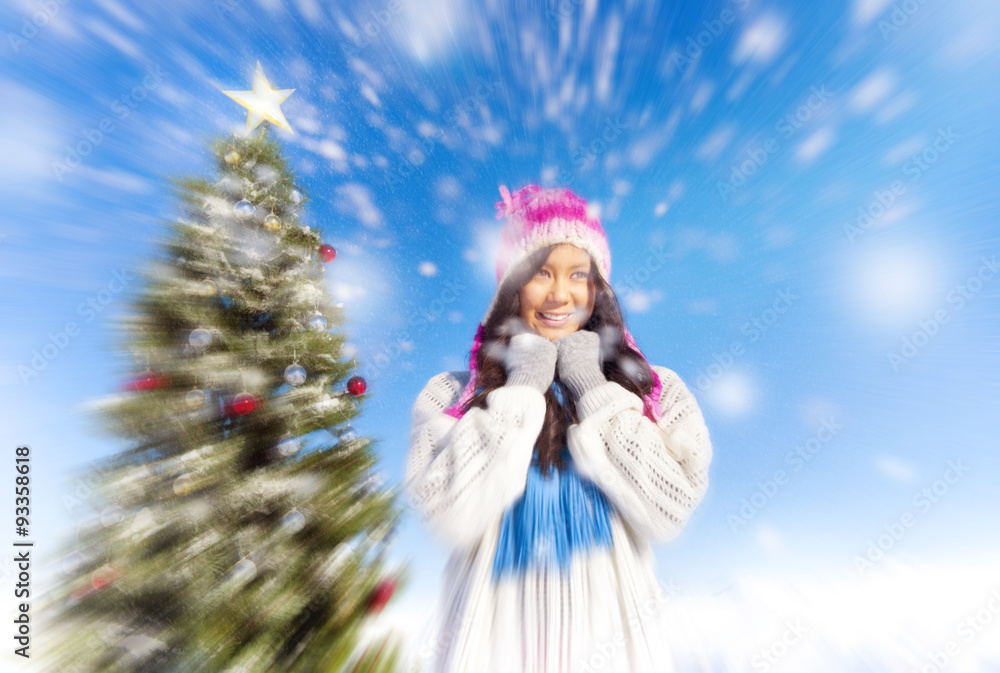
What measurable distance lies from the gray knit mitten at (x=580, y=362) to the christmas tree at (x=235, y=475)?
110 centimetres

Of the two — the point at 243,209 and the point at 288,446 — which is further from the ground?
the point at 243,209

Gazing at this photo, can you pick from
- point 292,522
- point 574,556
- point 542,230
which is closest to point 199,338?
point 292,522

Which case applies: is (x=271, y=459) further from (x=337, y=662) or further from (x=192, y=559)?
(x=337, y=662)

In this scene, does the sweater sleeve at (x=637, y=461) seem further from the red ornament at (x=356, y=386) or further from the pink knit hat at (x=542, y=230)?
the red ornament at (x=356, y=386)

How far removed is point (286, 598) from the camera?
180cm

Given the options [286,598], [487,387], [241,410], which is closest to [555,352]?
[487,387]

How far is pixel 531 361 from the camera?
41.6 inches

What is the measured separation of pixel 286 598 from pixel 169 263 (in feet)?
4.04

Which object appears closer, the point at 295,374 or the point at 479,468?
the point at 479,468

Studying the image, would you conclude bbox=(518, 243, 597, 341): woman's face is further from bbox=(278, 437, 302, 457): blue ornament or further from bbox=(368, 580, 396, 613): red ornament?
bbox=(368, 580, 396, 613): red ornament

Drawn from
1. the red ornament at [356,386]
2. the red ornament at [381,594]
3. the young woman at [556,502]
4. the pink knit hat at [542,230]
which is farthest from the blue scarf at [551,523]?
the red ornament at [381,594]

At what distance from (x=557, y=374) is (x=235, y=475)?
1306mm

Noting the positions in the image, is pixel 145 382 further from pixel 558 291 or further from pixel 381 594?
pixel 558 291

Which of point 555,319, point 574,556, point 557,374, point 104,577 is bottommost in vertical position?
point 574,556
